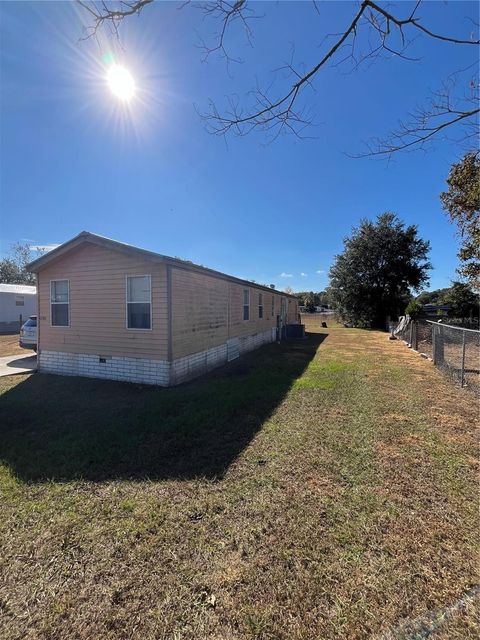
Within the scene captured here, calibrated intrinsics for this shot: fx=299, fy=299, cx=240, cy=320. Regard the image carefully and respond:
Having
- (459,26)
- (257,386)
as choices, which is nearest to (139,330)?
(257,386)

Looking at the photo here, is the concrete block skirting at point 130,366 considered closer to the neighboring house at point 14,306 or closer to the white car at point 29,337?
the white car at point 29,337

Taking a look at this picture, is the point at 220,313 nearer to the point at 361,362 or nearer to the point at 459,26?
the point at 361,362

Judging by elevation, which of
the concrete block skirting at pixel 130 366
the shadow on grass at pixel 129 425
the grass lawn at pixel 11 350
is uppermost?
the concrete block skirting at pixel 130 366

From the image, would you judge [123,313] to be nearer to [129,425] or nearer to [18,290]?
[129,425]

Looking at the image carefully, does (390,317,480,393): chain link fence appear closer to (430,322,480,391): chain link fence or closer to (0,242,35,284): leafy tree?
(430,322,480,391): chain link fence

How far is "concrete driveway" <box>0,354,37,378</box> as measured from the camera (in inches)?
332

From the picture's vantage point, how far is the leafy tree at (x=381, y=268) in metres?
25.2

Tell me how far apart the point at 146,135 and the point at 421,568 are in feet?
26.8

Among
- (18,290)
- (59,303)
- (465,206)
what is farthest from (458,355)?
(18,290)

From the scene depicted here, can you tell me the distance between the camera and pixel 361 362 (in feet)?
31.3

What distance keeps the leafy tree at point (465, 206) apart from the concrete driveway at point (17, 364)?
1298 cm

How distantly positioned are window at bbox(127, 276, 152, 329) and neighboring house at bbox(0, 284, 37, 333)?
54.9 feet

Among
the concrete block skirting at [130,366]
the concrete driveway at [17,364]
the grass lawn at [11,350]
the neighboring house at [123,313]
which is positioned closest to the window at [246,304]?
the neighboring house at [123,313]

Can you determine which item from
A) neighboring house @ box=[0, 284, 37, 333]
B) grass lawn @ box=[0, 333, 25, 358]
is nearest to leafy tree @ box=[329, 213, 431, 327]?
grass lawn @ box=[0, 333, 25, 358]
